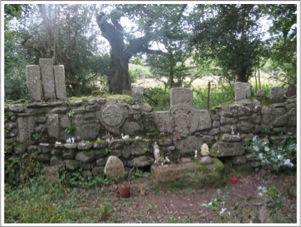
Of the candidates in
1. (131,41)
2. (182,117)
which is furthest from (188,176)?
(131,41)

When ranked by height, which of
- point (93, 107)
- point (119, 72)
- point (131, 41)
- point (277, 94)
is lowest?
point (93, 107)

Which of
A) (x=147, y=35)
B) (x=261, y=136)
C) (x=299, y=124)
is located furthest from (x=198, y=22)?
(x=299, y=124)

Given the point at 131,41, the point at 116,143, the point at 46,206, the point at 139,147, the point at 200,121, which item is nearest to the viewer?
the point at 46,206

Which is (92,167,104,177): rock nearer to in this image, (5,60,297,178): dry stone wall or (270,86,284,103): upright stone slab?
(5,60,297,178): dry stone wall

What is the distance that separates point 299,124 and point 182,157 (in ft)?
7.52

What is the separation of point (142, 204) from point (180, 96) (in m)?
2.05

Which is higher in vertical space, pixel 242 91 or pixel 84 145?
pixel 242 91

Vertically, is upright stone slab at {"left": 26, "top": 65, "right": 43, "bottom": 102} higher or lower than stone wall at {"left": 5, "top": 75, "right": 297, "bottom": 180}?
higher

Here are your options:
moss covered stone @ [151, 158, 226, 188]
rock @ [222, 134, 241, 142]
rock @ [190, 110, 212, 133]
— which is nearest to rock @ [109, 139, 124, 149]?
moss covered stone @ [151, 158, 226, 188]

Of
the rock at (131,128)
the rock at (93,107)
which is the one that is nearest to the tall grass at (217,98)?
the rock at (131,128)

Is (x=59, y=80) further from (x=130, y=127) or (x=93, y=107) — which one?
(x=130, y=127)

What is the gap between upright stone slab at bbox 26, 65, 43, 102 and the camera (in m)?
4.70

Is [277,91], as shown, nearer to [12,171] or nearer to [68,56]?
[12,171]

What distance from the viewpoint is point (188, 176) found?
4.50 metres
